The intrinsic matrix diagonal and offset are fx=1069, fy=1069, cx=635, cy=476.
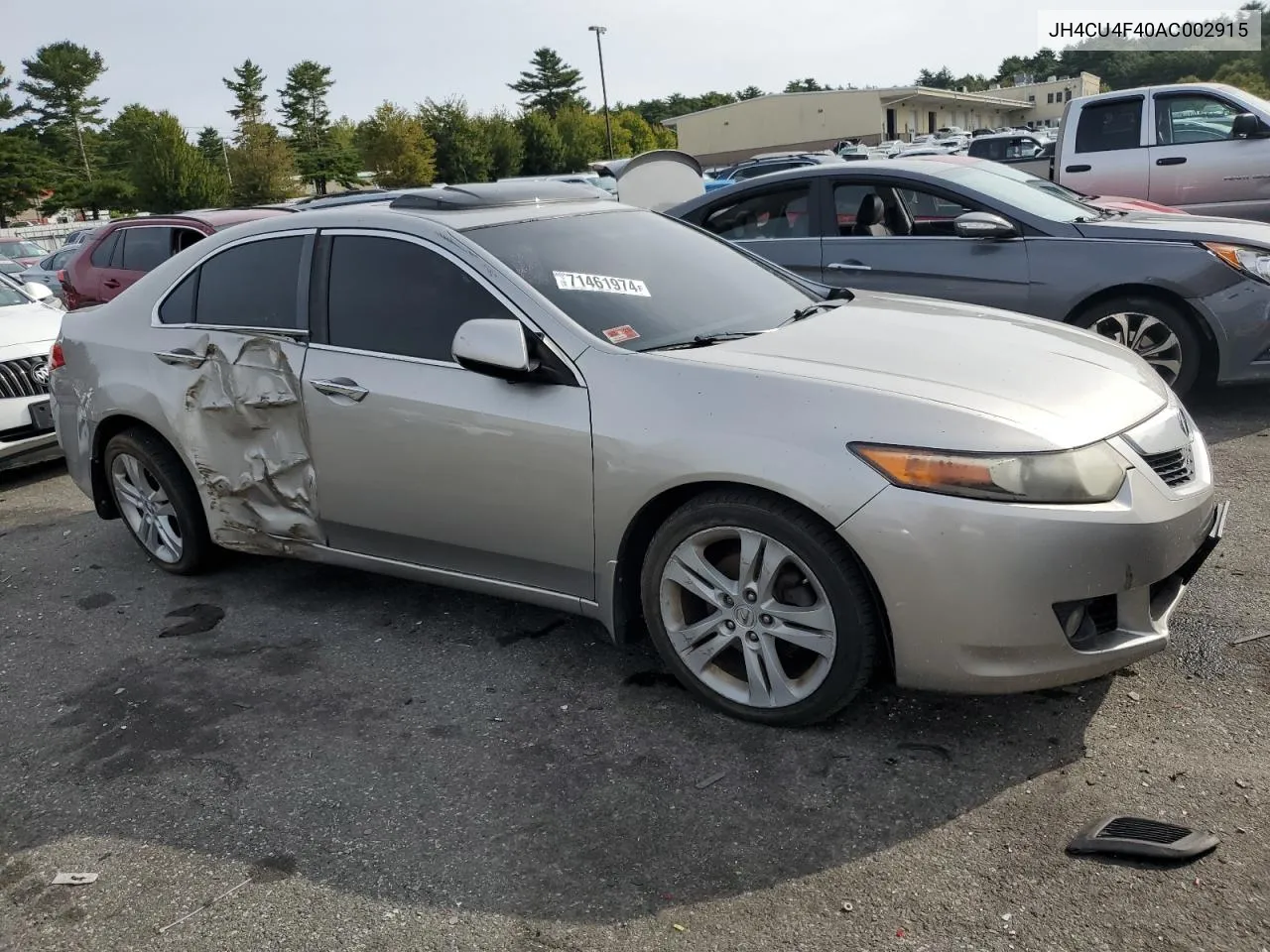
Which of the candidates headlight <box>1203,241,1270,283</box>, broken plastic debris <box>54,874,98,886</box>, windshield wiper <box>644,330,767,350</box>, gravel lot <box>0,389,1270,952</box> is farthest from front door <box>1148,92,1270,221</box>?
broken plastic debris <box>54,874,98,886</box>

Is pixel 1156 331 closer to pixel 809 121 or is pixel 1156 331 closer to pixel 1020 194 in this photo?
pixel 1020 194

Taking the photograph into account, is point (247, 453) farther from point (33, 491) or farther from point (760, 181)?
point (760, 181)

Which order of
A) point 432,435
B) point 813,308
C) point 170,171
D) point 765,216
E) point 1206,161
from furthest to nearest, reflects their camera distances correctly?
point 170,171, point 1206,161, point 765,216, point 813,308, point 432,435

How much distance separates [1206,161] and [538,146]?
171 ft

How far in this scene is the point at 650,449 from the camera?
320 centimetres

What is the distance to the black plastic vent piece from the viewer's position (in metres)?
2.53

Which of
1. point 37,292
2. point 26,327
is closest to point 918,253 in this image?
point 26,327

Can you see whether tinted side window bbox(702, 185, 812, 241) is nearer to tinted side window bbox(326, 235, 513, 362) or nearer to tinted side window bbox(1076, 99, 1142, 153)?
tinted side window bbox(326, 235, 513, 362)

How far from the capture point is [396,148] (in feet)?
167

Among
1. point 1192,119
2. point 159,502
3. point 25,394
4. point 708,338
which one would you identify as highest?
point 1192,119

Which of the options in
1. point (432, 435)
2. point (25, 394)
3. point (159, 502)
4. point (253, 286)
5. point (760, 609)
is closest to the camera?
point (760, 609)

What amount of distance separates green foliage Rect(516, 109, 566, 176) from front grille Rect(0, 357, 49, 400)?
53803 millimetres

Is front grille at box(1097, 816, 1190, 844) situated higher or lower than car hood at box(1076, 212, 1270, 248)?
lower

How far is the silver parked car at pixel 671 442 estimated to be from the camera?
2848 mm
